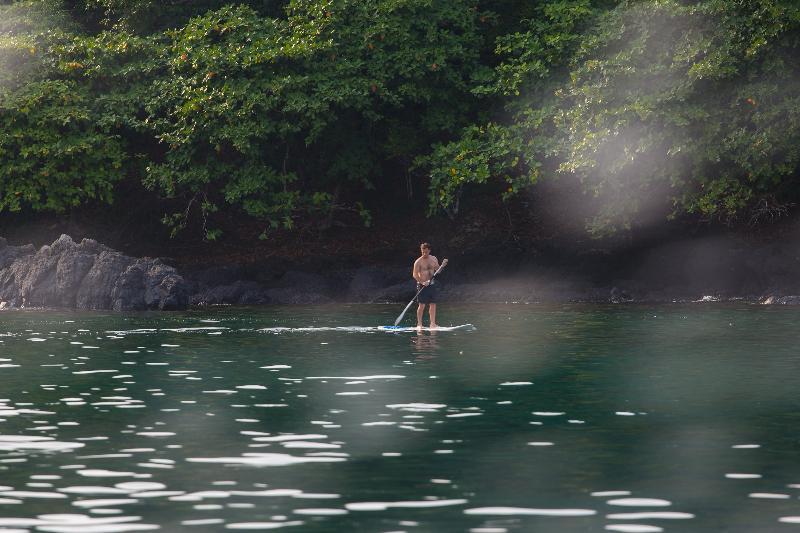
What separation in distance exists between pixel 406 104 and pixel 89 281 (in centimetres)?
1188

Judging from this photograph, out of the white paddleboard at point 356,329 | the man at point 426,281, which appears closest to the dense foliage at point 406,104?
the man at point 426,281

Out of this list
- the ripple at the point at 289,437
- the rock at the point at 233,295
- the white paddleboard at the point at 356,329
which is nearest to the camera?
the ripple at the point at 289,437

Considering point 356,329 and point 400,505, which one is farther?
point 356,329

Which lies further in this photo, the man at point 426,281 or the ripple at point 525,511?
the man at point 426,281

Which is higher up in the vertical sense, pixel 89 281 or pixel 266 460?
pixel 89 281

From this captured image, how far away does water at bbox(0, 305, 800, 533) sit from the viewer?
405 inches

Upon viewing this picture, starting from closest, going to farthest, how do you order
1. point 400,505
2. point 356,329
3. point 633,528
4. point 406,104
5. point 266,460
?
point 633,528 < point 400,505 < point 266,460 < point 356,329 < point 406,104

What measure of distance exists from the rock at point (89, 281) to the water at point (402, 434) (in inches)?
455

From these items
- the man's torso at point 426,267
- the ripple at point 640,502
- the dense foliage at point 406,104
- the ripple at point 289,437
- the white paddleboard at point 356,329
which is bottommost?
the ripple at point 640,502

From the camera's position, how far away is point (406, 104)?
45000mm

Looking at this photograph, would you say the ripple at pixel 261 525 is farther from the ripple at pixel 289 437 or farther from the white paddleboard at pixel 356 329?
the white paddleboard at pixel 356 329

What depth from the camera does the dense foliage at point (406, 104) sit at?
37.0 meters

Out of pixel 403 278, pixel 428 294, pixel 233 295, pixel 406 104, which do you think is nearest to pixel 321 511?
pixel 428 294

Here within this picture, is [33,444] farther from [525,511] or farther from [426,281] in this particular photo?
[426,281]
